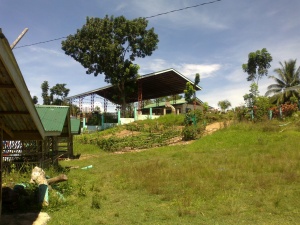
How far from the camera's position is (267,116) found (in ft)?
82.4

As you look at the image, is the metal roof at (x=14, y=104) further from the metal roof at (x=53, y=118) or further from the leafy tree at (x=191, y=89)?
the leafy tree at (x=191, y=89)

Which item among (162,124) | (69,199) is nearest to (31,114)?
(69,199)

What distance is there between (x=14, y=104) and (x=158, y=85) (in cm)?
3653

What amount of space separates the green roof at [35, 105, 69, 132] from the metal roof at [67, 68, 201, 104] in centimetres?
2164

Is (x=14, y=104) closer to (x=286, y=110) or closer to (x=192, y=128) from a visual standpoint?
(x=192, y=128)

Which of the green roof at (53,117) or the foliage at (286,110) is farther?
the foliage at (286,110)

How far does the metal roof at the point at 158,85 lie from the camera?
36.6m

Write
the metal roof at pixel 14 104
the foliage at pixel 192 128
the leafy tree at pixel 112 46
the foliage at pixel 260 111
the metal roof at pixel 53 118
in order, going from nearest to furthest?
1. the metal roof at pixel 14 104
2. the metal roof at pixel 53 118
3. the foliage at pixel 192 128
4. the foliage at pixel 260 111
5. the leafy tree at pixel 112 46

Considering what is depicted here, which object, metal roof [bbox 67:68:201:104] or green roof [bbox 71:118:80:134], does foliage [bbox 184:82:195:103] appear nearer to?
metal roof [bbox 67:68:201:104]

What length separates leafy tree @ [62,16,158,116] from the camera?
35594 millimetres

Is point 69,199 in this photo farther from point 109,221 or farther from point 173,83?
point 173,83

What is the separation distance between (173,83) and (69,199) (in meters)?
33.5

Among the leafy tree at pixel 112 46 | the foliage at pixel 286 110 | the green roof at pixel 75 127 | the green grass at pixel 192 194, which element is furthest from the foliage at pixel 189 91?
the green grass at pixel 192 194

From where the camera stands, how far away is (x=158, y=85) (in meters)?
41.8
